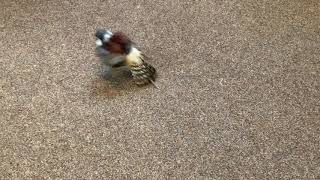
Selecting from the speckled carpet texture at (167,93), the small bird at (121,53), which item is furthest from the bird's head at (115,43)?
the speckled carpet texture at (167,93)

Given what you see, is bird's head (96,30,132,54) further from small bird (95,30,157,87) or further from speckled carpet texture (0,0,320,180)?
speckled carpet texture (0,0,320,180)

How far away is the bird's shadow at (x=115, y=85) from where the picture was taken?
125 centimetres

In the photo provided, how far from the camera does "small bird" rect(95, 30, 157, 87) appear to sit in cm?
119

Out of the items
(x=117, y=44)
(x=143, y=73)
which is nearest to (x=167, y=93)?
(x=143, y=73)

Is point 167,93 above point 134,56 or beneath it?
beneath

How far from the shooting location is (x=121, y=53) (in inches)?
47.0

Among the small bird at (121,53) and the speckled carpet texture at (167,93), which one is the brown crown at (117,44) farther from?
the speckled carpet texture at (167,93)

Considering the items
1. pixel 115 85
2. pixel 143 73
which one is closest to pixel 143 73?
pixel 143 73

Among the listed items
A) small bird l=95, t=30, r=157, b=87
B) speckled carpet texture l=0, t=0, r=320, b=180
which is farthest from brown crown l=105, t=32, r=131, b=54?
speckled carpet texture l=0, t=0, r=320, b=180

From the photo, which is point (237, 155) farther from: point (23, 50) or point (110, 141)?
point (23, 50)

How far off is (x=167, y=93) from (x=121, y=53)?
0.60 ft

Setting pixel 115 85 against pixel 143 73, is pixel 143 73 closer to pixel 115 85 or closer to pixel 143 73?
pixel 143 73

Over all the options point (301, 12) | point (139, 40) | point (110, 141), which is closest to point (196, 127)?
point (110, 141)

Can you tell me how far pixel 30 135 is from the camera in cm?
116
